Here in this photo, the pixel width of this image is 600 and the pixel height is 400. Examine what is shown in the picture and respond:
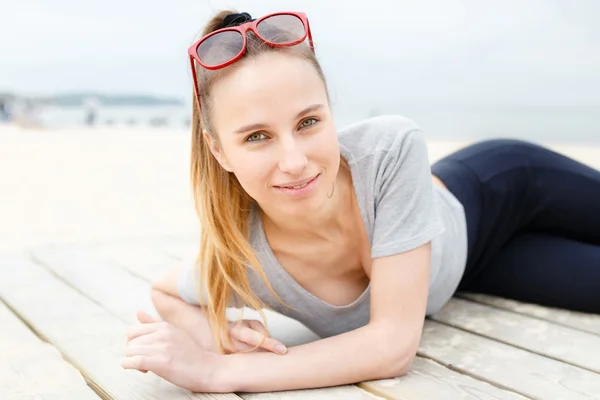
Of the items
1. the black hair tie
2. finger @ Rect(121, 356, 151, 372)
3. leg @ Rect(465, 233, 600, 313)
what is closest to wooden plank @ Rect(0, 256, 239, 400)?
finger @ Rect(121, 356, 151, 372)

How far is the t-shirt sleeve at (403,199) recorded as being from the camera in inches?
70.9

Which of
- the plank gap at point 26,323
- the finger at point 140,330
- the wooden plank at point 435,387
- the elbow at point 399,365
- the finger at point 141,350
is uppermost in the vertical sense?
the finger at point 140,330

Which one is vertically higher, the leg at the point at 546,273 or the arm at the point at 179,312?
the arm at the point at 179,312

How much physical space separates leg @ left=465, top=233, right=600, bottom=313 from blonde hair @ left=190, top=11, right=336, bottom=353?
Answer: 106 centimetres

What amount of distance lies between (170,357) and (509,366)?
0.94 metres

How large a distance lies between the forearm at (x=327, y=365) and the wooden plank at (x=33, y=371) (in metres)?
0.40

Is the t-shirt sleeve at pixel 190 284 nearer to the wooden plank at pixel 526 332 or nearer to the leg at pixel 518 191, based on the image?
the wooden plank at pixel 526 332

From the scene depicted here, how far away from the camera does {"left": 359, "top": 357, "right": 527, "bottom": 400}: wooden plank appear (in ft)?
5.50

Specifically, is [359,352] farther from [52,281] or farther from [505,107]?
[505,107]

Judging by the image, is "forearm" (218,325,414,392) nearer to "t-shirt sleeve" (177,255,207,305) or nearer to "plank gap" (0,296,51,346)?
"t-shirt sleeve" (177,255,207,305)

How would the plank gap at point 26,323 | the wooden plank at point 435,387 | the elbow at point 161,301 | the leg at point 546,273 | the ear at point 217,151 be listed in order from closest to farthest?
the wooden plank at point 435,387 → the ear at point 217,151 → the elbow at point 161,301 → the plank gap at point 26,323 → the leg at point 546,273

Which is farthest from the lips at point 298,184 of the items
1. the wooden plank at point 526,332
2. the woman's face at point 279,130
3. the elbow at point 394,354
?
the wooden plank at point 526,332

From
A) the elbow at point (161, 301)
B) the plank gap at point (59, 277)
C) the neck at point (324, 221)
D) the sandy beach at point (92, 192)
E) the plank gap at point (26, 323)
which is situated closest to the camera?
the neck at point (324, 221)

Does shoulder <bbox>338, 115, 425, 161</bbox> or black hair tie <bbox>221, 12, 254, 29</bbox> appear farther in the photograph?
shoulder <bbox>338, 115, 425, 161</bbox>
